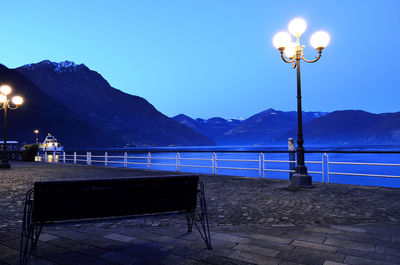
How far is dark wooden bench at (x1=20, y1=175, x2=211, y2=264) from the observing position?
2869mm

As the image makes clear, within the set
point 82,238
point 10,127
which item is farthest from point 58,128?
point 82,238

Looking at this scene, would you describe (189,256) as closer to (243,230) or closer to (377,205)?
(243,230)

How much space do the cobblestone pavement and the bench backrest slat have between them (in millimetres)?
139

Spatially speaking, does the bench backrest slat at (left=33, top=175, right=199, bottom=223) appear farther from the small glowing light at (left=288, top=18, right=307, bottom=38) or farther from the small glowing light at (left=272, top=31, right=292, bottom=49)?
the small glowing light at (left=288, top=18, right=307, bottom=38)

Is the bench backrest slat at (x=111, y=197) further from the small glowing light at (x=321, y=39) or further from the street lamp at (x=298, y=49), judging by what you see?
the small glowing light at (x=321, y=39)

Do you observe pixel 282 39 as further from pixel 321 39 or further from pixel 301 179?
pixel 301 179

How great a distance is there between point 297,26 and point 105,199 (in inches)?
336

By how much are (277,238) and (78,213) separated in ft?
8.67

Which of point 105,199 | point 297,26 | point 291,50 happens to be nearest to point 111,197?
point 105,199

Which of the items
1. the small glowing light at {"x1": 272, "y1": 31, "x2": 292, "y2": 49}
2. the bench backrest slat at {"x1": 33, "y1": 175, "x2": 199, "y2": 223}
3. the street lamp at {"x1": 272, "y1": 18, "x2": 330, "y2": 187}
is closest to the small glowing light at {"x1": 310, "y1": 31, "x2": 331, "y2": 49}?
the street lamp at {"x1": 272, "y1": 18, "x2": 330, "y2": 187}

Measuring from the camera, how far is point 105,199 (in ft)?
10.0

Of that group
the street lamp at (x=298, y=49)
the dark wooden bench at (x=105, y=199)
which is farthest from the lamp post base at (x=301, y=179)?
the dark wooden bench at (x=105, y=199)

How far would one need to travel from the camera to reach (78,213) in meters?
2.99

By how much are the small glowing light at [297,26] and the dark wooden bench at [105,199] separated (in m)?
7.62
